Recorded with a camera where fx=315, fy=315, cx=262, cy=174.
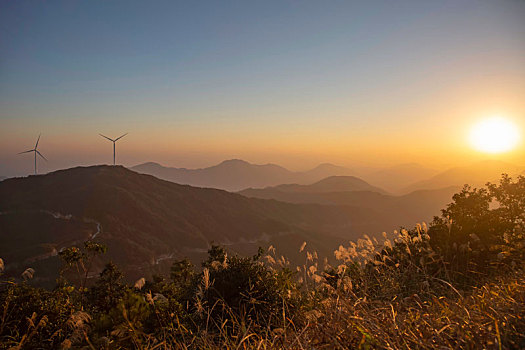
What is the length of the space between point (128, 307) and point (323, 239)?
542 ft

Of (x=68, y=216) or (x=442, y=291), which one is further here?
(x=68, y=216)

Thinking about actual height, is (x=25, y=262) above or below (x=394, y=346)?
below

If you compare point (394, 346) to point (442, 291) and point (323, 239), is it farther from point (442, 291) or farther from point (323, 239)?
point (323, 239)

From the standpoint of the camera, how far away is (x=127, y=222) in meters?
143

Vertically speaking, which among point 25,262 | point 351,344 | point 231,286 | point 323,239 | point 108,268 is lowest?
point 323,239

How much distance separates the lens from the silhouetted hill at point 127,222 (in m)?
111

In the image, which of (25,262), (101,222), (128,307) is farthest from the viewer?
(101,222)

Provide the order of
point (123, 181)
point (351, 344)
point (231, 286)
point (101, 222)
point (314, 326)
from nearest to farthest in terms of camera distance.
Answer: point (351, 344) → point (314, 326) → point (231, 286) → point (101, 222) → point (123, 181)

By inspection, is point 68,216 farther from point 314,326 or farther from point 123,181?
point 314,326

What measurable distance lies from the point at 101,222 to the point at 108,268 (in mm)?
130378

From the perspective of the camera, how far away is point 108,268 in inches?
790

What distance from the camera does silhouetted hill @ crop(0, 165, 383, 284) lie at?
363 feet

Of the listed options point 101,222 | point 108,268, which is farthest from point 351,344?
point 101,222

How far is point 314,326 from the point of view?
3.91 m
